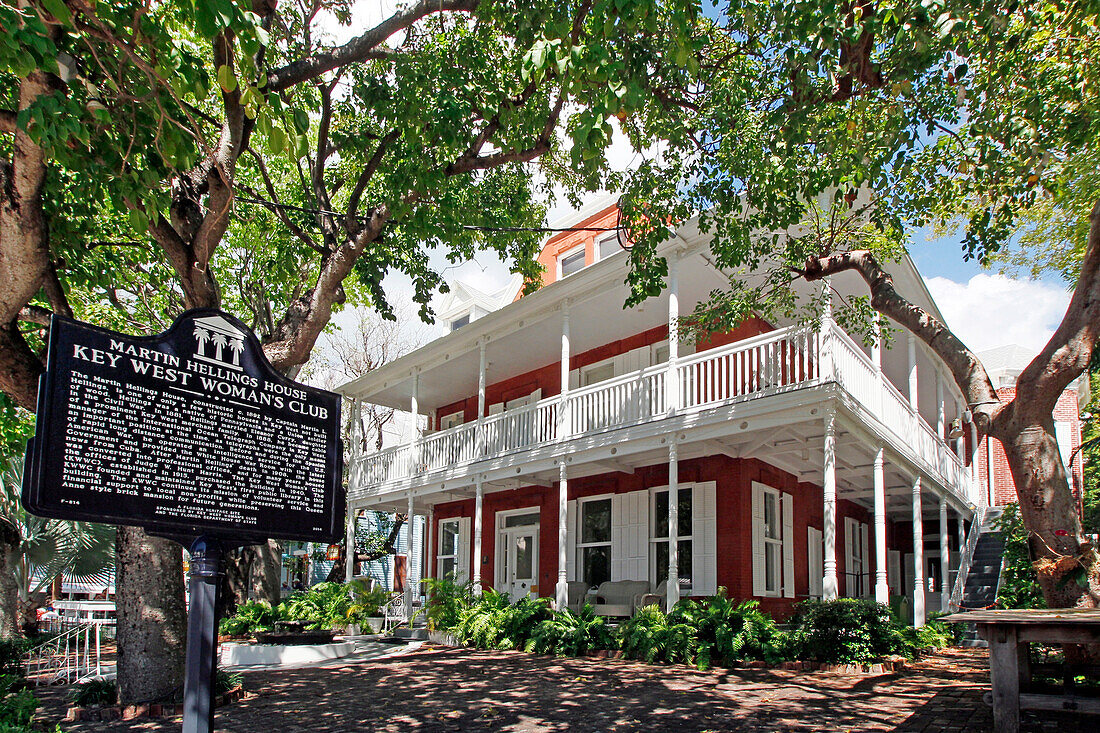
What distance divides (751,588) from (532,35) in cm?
1084

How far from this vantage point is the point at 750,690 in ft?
28.7

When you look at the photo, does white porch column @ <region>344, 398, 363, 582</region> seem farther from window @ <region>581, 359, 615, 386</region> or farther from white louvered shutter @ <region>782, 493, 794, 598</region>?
white louvered shutter @ <region>782, 493, 794, 598</region>

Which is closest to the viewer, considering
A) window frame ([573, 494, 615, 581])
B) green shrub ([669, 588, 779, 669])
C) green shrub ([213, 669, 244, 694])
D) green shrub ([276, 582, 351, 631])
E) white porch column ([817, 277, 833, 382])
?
green shrub ([213, 669, 244, 694])

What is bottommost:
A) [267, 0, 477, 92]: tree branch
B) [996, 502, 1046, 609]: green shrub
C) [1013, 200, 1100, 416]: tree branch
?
[996, 502, 1046, 609]: green shrub

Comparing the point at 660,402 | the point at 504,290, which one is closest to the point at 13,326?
the point at 660,402

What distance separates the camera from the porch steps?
14671 mm

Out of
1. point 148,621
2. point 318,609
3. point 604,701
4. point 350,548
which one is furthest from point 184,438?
point 350,548

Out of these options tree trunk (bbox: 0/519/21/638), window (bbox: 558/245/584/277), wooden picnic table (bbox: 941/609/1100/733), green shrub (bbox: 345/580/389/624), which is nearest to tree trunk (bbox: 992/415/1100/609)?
wooden picnic table (bbox: 941/609/1100/733)

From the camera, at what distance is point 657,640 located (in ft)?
37.0

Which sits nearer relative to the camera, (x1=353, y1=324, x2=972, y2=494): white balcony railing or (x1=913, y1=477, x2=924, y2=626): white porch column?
(x1=353, y1=324, x2=972, y2=494): white balcony railing

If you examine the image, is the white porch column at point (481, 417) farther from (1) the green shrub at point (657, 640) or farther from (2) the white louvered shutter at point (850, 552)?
(2) the white louvered shutter at point (850, 552)

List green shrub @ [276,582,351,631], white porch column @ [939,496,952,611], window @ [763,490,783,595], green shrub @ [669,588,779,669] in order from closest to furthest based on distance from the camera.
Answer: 1. green shrub @ [669,588,779,669]
2. window @ [763,490,783,595]
3. white porch column @ [939,496,952,611]
4. green shrub @ [276,582,351,631]

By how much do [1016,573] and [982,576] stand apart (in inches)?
70.2

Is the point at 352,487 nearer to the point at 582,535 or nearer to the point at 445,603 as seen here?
the point at 582,535
